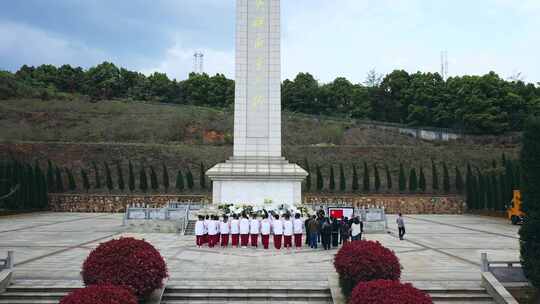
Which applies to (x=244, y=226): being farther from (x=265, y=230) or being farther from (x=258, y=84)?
(x=258, y=84)

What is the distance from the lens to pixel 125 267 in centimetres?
727

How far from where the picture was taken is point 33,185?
1108 inches

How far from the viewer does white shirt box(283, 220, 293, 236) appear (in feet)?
44.1

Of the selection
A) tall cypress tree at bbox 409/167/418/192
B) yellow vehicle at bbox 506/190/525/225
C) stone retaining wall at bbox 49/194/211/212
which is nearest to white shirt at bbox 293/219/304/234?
yellow vehicle at bbox 506/190/525/225

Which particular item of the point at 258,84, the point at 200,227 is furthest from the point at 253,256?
the point at 258,84

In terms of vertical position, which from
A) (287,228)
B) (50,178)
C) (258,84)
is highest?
(258,84)

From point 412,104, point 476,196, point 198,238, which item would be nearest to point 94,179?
point 198,238

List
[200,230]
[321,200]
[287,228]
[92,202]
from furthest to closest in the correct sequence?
[92,202], [321,200], [200,230], [287,228]

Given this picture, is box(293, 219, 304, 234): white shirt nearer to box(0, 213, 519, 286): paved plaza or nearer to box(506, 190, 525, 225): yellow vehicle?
box(0, 213, 519, 286): paved plaza

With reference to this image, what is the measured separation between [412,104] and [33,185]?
37.7 meters

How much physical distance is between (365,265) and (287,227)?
597cm

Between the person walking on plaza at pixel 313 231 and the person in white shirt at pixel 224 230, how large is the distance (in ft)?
7.39

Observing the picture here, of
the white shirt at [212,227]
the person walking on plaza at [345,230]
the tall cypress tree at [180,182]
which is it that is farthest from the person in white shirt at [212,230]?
the tall cypress tree at [180,182]

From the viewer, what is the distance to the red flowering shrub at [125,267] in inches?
284
